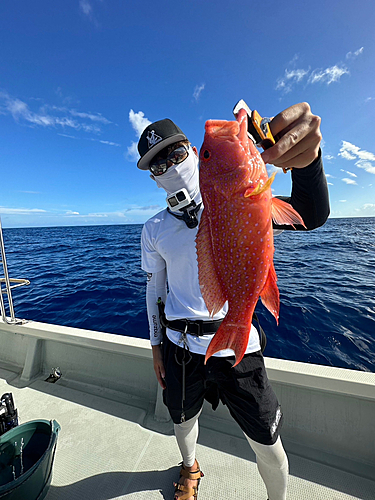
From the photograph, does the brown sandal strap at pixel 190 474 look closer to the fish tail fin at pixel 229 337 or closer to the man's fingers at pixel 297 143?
the fish tail fin at pixel 229 337

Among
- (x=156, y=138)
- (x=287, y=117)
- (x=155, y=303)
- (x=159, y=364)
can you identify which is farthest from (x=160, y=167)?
(x=159, y=364)

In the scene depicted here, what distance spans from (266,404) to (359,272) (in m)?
10.9

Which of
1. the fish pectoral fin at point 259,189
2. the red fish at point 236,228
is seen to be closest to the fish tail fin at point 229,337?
the red fish at point 236,228

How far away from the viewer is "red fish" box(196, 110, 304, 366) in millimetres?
1023

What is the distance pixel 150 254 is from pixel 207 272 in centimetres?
84

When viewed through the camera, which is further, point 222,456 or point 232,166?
point 222,456

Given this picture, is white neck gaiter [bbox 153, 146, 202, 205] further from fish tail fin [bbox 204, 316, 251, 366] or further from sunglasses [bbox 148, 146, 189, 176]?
fish tail fin [bbox 204, 316, 251, 366]

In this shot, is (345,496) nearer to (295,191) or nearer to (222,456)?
(222,456)

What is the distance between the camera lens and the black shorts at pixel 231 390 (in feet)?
4.82

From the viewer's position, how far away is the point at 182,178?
1.67 m

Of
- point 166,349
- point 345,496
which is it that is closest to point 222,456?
point 345,496

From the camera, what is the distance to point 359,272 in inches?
396

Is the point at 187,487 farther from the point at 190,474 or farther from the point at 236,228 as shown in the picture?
the point at 236,228

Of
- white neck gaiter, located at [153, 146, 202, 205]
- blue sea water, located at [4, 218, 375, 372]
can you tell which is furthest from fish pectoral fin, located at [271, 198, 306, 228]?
blue sea water, located at [4, 218, 375, 372]
